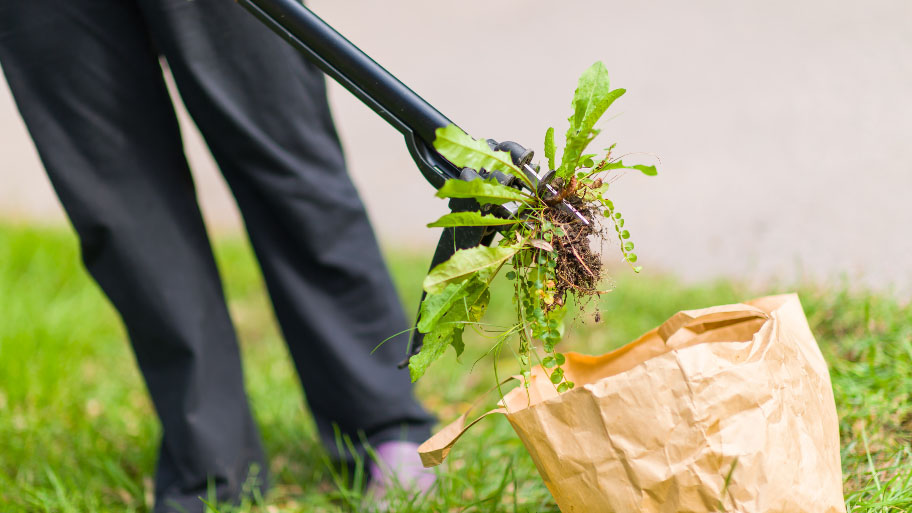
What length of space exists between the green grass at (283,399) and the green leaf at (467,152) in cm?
24

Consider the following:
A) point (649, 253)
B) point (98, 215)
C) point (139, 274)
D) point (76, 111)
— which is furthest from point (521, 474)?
point (649, 253)

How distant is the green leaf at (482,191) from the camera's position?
0.79m

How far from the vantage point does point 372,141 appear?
415 centimetres

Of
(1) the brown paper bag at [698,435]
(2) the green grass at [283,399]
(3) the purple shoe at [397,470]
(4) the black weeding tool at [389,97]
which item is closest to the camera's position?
(1) the brown paper bag at [698,435]

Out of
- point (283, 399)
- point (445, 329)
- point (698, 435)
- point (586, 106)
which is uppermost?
point (586, 106)

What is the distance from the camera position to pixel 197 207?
140 cm

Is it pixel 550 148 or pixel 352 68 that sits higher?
pixel 352 68

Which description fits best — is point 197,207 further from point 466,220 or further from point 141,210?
point 466,220

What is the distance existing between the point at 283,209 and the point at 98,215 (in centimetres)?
34

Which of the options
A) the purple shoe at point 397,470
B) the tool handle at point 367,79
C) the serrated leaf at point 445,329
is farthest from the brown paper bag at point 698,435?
the purple shoe at point 397,470

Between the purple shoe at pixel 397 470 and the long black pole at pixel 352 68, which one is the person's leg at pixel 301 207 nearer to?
the purple shoe at pixel 397 470

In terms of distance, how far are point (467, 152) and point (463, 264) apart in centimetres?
14

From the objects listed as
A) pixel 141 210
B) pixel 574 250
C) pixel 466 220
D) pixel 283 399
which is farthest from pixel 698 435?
pixel 283 399

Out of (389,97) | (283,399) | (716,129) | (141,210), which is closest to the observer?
(389,97)
